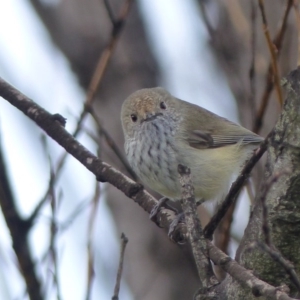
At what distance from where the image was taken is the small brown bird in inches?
141

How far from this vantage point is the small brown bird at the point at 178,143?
3.58 m

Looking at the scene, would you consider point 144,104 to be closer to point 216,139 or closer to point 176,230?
point 216,139

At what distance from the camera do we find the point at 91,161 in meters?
2.87

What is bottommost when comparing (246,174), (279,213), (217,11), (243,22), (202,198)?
(279,213)

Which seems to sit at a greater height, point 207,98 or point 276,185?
point 207,98

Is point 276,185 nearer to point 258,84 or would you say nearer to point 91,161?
point 91,161

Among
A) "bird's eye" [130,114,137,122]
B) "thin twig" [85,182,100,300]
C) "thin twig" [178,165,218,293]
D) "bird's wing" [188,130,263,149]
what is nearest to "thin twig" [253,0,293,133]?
"bird's wing" [188,130,263,149]

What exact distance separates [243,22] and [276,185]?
8.35 feet

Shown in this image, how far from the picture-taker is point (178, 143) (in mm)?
3742

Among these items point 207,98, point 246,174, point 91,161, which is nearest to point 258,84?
point 207,98

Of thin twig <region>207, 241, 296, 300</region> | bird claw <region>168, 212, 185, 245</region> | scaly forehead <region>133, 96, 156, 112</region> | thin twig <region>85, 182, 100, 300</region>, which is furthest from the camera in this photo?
scaly forehead <region>133, 96, 156, 112</region>

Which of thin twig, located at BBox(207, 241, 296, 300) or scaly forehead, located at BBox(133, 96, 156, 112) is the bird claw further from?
scaly forehead, located at BBox(133, 96, 156, 112)

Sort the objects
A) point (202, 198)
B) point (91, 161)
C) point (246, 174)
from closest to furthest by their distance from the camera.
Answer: point (246, 174), point (91, 161), point (202, 198)

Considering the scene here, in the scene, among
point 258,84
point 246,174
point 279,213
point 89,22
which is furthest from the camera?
point 258,84
